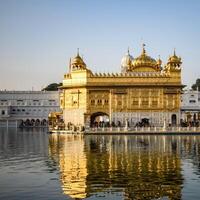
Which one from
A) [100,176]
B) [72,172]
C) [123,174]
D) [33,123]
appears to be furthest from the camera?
[33,123]

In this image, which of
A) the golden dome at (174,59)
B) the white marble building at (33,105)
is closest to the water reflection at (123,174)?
the golden dome at (174,59)

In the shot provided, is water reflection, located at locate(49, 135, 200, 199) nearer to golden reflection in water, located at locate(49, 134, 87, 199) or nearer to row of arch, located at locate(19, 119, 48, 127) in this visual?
golden reflection in water, located at locate(49, 134, 87, 199)

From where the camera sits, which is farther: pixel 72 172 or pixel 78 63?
pixel 78 63

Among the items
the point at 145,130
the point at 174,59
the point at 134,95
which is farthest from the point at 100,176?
the point at 174,59

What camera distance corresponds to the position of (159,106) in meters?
69.5

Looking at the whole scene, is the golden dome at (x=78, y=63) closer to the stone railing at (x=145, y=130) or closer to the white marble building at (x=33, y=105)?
the stone railing at (x=145, y=130)

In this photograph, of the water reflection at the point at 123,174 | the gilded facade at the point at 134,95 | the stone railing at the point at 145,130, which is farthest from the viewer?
the gilded facade at the point at 134,95

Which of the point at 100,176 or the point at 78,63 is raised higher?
the point at 78,63

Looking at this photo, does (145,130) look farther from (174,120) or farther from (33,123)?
(33,123)

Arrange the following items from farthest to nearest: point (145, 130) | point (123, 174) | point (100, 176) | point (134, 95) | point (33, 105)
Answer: point (33, 105), point (134, 95), point (145, 130), point (123, 174), point (100, 176)

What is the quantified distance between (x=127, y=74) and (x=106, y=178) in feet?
159

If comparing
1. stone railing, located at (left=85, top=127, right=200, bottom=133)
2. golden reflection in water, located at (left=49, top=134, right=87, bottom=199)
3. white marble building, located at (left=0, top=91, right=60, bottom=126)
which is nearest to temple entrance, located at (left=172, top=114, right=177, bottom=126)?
stone railing, located at (left=85, top=127, right=200, bottom=133)

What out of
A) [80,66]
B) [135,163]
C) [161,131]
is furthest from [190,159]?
[80,66]

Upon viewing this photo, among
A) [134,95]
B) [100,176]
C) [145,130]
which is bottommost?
[100,176]
